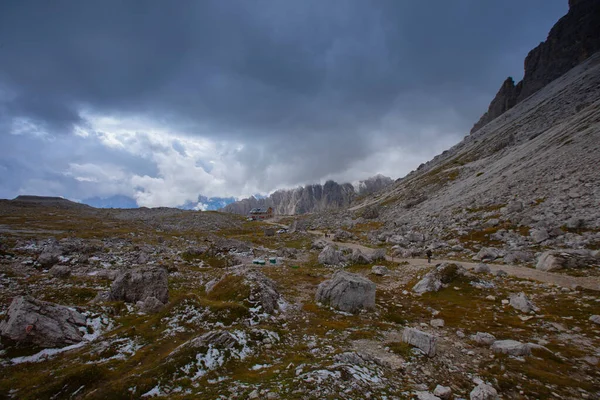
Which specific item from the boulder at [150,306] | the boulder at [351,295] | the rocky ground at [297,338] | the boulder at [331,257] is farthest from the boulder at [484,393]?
the boulder at [331,257]

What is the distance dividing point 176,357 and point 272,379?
4.43 meters

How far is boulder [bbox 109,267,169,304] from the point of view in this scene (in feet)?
71.5

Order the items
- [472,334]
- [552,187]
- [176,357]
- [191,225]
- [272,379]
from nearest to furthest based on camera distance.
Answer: [272,379] < [176,357] < [472,334] < [552,187] < [191,225]

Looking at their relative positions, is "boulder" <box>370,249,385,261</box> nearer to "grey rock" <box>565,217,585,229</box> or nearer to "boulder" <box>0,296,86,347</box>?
"grey rock" <box>565,217,585,229</box>

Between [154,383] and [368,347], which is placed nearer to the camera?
[154,383]

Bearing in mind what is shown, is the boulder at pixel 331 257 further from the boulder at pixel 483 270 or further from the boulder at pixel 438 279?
the boulder at pixel 483 270

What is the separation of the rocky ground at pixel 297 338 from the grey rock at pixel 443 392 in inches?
2.1

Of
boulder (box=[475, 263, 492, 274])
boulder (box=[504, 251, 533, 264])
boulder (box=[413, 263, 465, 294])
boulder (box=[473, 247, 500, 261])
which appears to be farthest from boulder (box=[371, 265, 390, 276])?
boulder (box=[504, 251, 533, 264])

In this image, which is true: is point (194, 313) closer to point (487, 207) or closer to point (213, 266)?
point (213, 266)

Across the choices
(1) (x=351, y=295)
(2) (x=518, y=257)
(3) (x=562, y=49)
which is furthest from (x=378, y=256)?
(3) (x=562, y=49)

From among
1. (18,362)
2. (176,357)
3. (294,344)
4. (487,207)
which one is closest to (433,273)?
(294,344)

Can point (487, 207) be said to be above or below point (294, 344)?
above

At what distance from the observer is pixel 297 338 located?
15.8 m

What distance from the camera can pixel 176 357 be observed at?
11.2 meters
